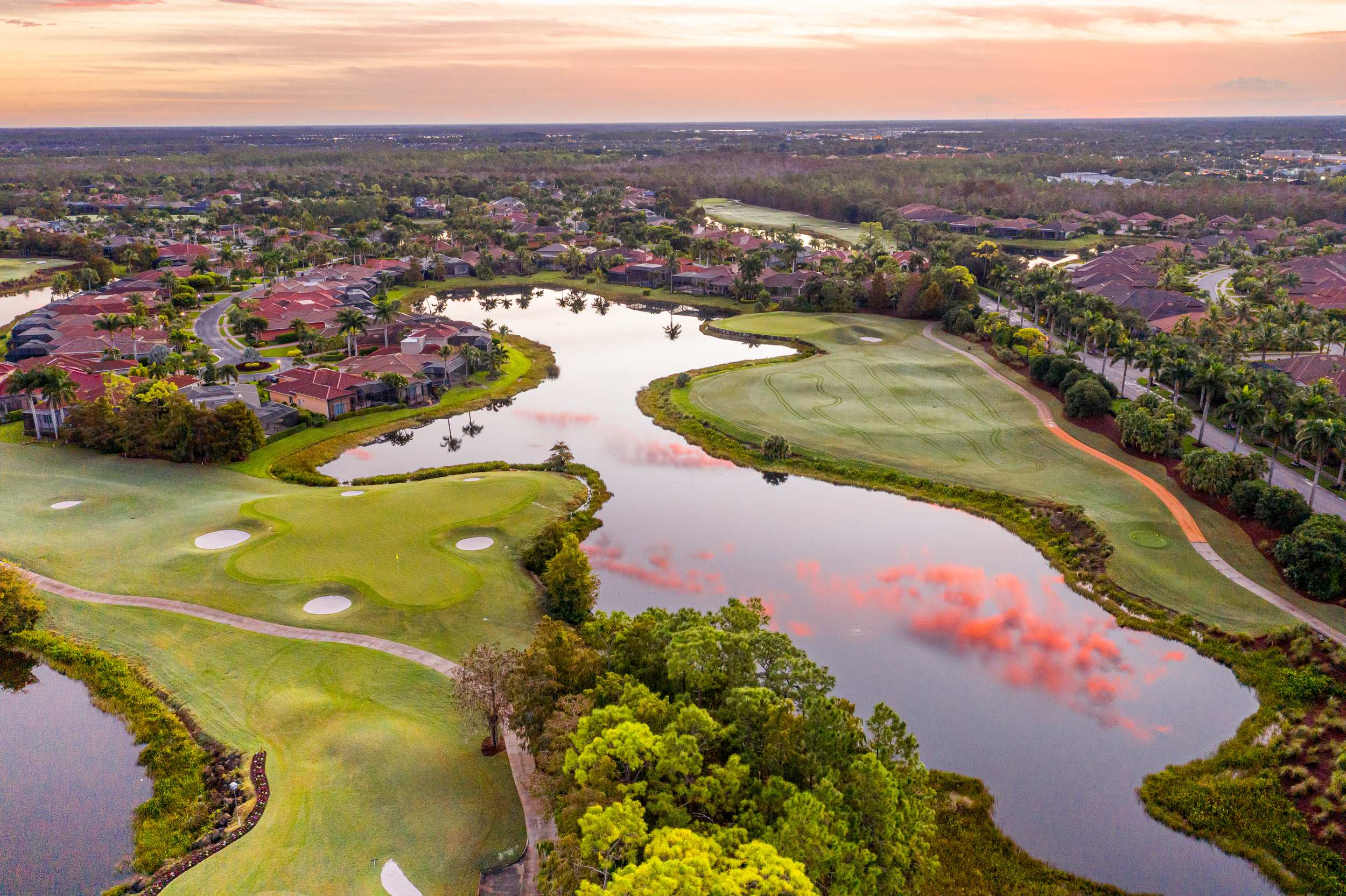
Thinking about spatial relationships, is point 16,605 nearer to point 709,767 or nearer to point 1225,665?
point 709,767

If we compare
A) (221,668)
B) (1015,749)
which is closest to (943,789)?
(1015,749)

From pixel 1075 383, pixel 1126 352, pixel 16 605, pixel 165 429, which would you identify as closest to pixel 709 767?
pixel 16 605

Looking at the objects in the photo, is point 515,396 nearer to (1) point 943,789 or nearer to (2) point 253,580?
(2) point 253,580

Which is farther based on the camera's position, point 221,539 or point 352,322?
point 352,322

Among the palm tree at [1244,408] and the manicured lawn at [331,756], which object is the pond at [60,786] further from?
the palm tree at [1244,408]

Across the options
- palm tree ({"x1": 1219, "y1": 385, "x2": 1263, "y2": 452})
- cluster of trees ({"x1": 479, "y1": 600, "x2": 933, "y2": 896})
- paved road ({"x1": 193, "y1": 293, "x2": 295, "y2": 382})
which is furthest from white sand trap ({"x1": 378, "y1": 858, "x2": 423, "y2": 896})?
paved road ({"x1": 193, "y1": 293, "x2": 295, "y2": 382})

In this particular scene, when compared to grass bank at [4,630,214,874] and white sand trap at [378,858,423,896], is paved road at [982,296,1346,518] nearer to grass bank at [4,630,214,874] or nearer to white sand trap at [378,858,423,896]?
white sand trap at [378,858,423,896]

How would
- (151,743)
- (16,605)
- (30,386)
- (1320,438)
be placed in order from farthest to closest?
(30,386), (1320,438), (16,605), (151,743)
